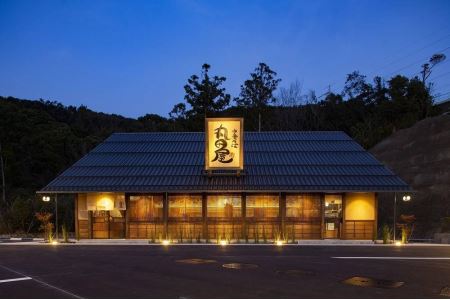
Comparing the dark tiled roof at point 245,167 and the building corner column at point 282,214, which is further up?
the dark tiled roof at point 245,167

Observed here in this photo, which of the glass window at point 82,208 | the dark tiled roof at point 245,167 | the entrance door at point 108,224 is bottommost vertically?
the entrance door at point 108,224

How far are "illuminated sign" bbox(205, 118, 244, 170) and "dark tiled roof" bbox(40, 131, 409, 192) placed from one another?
0.90 m

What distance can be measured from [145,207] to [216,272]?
400 inches

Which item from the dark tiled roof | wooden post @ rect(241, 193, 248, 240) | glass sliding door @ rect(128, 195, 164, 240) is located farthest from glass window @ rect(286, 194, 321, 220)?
glass sliding door @ rect(128, 195, 164, 240)

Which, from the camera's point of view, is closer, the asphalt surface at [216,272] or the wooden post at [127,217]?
the asphalt surface at [216,272]

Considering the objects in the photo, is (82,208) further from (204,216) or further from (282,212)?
(282,212)

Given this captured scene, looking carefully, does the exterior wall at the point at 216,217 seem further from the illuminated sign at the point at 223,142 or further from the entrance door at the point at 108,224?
the illuminated sign at the point at 223,142

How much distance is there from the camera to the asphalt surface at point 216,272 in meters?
10.0

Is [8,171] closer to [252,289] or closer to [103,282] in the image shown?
[103,282]

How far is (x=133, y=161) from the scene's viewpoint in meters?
24.1

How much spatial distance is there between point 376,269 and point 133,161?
49.8 ft

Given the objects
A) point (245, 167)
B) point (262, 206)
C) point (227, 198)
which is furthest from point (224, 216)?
point (245, 167)

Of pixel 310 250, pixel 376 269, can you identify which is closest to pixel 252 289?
pixel 376 269

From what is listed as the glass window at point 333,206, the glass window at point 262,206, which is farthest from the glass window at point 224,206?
A: the glass window at point 333,206
